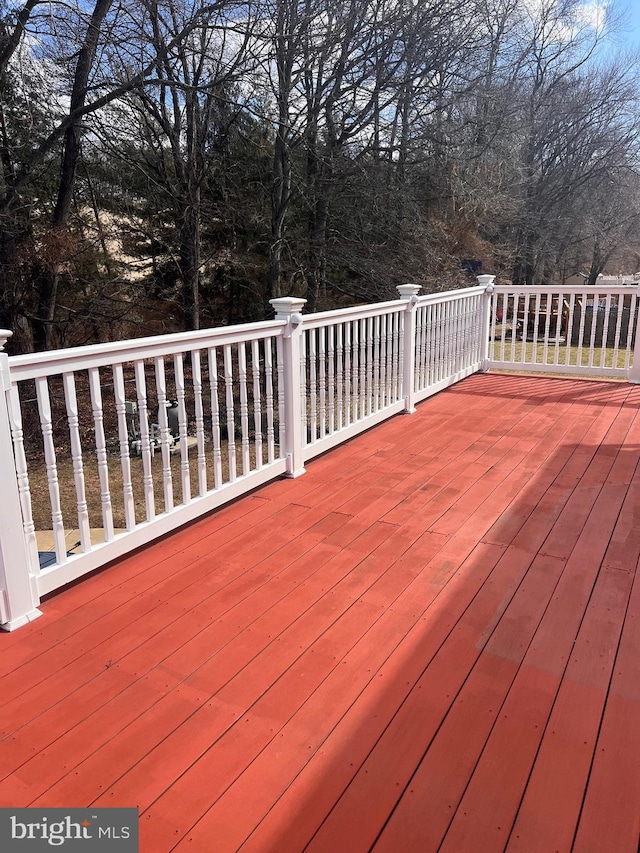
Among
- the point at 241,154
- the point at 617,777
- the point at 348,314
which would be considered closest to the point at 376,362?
the point at 348,314

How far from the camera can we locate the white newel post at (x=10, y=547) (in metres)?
2.04

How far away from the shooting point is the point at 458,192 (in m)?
11.1

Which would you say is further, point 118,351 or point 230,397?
point 230,397

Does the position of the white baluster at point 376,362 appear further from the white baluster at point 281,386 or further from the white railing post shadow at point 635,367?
the white railing post shadow at point 635,367

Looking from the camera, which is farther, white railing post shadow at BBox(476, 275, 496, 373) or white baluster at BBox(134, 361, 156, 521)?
white railing post shadow at BBox(476, 275, 496, 373)

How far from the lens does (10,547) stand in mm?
2119

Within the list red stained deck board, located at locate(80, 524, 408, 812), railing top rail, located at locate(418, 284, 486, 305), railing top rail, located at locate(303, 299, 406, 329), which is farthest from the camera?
railing top rail, located at locate(418, 284, 486, 305)

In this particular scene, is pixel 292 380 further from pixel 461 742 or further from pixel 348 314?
pixel 461 742

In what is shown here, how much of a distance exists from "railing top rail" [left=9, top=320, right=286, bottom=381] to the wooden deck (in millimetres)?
860

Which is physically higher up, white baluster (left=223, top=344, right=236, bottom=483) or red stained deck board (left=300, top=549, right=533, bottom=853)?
white baluster (left=223, top=344, right=236, bottom=483)

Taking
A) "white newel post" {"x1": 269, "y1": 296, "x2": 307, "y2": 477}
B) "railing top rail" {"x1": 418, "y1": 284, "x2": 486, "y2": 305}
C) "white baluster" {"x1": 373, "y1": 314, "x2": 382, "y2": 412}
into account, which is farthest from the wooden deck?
"railing top rail" {"x1": 418, "y1": 284, "x2": 486, "y2": 305}

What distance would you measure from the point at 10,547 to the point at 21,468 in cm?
27

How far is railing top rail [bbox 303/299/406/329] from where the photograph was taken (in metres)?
3.68

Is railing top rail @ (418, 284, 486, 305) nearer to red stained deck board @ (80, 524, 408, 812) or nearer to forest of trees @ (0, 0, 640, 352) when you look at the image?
red stained deck board @ (80, 524, 408, 812)
